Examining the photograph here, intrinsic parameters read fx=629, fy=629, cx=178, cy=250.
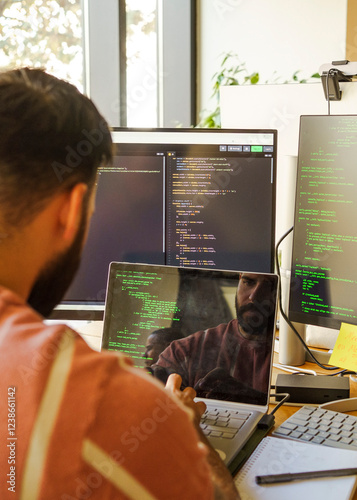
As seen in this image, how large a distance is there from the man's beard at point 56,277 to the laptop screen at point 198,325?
46 cm

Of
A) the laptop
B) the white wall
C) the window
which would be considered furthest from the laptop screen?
the white wall

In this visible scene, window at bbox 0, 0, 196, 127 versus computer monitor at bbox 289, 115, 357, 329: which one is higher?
window at bbox 0, 0, 196, 127

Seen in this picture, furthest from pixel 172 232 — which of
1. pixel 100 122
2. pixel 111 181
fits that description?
pixel 100 122

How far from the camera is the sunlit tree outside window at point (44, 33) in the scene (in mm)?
2793

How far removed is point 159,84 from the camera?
3822mm

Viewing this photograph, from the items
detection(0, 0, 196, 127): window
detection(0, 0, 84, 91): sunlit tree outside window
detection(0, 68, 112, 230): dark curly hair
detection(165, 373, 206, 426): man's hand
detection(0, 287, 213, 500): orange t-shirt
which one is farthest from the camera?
detection(0, 0, 196, 127): window

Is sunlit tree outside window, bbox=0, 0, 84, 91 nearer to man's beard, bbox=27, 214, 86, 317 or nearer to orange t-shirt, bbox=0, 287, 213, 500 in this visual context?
man's beard, bbox=27, 214, 86, 317

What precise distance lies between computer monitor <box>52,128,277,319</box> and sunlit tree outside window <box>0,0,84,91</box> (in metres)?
1.42

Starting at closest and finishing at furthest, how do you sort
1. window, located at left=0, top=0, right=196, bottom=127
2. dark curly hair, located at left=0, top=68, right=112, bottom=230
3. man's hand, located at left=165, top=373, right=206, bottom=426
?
dark curly hair, located at left=0, top=68, right=112, bottom=230 → man's hand, located at left=165, top=373, right=206, bottom=426 → window, located at left=0, top=0, right=196, bottom=127

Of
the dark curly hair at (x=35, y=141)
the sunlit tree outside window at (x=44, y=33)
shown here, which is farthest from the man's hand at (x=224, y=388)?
the sunlit tree outside window at (x=44, y=33)

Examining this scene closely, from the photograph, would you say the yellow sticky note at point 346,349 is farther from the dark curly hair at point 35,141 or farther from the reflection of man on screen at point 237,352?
the dark curly hair at point 35,141

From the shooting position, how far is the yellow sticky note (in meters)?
1.22

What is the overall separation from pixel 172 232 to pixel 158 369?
314 millimetres

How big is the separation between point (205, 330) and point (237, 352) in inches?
3.0
